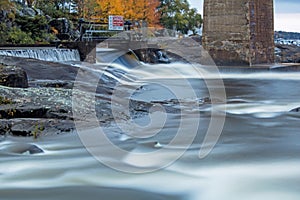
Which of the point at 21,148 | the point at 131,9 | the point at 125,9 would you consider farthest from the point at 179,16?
the point at 21,148

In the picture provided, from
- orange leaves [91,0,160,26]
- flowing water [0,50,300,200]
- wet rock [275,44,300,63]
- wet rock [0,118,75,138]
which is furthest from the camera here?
orange leaves [91,0,160,26]

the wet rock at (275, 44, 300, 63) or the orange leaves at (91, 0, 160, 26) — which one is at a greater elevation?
the orange leaves at (91, 0, 160, 26)

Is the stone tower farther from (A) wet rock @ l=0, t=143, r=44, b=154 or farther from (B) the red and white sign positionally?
(A) wet rock @ l=0, t=143, r=44, b=154

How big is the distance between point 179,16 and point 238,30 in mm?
28012

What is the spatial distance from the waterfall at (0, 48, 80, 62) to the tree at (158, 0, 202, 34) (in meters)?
29.6

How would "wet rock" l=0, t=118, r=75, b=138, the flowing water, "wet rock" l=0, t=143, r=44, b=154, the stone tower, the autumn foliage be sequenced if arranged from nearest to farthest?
the flowing water < "wet rock" l=0, t=143, r=44, b=154 < "wet rock" l=0, t=118, r=75, b=138 < the stone tower < the autumn foliage

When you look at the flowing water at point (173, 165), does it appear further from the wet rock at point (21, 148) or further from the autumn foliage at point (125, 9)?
the autumn foliage at point (125, 9)

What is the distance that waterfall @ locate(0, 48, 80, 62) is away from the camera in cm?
1248

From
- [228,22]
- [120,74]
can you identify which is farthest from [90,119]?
[228,22]

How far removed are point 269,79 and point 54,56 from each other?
273 inches

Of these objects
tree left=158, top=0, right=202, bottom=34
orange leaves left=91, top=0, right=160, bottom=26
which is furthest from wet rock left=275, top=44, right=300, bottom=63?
tree left=158, top=0, right=202, bottom=34

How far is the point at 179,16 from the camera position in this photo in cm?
4459

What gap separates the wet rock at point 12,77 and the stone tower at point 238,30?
10.8m

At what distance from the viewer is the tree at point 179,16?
146ft
